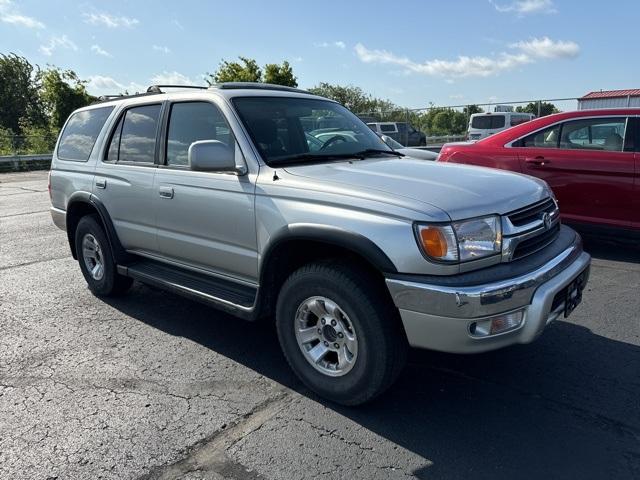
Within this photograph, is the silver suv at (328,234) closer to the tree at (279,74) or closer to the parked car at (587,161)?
the parked car at (587,161)

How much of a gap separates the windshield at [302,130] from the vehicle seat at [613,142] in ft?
10.2

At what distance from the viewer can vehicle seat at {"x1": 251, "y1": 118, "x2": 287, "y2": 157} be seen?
3578 millimetres

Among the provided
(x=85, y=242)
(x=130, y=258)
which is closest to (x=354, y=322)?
(x=130, y=258)

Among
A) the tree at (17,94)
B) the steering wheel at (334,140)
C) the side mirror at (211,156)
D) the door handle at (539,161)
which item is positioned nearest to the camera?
the side mirror at (211,156)

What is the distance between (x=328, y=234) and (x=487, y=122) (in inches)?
807

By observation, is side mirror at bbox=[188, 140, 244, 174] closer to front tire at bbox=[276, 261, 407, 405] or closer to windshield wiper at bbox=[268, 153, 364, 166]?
windshield wiper at bbox=[268, 153, 364, 166]

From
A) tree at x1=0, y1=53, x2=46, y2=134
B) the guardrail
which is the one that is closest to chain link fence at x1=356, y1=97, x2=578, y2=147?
the guardrail

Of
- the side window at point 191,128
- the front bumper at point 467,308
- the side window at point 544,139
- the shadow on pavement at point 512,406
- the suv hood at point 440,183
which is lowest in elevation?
the shadow on pavement at point 512,406

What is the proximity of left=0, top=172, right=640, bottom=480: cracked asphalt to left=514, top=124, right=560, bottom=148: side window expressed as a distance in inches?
88.6

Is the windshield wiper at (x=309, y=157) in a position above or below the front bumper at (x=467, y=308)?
above

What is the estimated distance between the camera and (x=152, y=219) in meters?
4.21

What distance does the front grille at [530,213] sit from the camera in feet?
9.76

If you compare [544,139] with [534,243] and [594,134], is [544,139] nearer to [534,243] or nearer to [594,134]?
[594,134]

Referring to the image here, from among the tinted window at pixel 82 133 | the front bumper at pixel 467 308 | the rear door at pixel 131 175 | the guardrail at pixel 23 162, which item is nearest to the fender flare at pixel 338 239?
the front bumper at pixel 467 308
